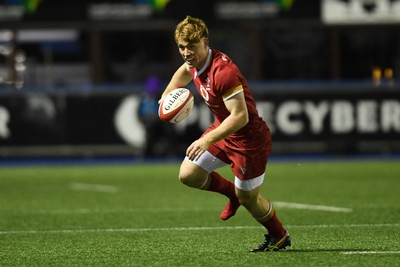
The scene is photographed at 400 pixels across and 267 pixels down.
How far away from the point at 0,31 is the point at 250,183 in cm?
1465

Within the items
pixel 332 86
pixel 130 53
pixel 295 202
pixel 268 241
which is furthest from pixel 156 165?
pixel 268 241

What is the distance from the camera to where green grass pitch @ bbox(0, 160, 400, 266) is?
346 inches

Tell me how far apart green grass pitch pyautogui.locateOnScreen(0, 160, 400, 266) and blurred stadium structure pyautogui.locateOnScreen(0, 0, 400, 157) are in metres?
2.33

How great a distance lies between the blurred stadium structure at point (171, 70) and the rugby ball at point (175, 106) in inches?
493

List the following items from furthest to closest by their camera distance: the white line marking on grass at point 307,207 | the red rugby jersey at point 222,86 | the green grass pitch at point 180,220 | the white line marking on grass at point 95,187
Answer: the white line marking on grass at point 95,187, the white line marking on grass at point 307,207, the green grass pitch at point 180,220, the red rugby jersey at point 222,86

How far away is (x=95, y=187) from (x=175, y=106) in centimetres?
786

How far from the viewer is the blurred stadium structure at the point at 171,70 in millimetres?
22125

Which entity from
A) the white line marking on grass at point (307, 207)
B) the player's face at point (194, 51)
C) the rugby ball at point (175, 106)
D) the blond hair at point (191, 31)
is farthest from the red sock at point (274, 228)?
→ the white line marking on grass at point (307, 207)

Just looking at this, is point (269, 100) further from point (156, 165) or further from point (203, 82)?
point (203, 82)

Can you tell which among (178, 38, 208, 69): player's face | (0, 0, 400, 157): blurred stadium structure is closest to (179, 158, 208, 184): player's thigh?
(178, 38, 208, 69): player's face

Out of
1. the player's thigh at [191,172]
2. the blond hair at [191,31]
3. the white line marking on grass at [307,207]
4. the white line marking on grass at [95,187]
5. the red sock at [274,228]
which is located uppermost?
the blond hair at [191,31]

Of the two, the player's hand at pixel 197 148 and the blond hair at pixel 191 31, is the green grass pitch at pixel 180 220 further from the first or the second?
the blond hair at pixel 191 31

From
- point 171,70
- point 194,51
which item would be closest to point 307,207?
point 194,51

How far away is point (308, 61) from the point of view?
2275 cm
